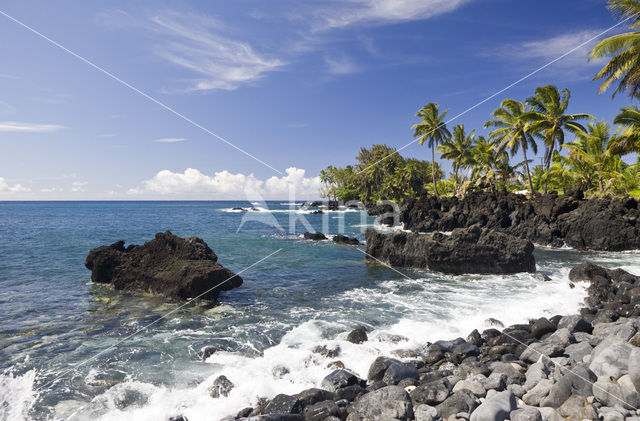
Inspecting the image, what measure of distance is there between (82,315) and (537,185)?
49.8 metres

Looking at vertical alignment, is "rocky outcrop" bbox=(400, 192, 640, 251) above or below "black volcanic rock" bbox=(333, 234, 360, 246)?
above

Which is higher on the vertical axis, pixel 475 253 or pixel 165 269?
pixel 475 253

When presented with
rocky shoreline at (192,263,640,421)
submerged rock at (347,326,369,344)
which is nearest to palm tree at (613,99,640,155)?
rocky shoreline at (192,263,640,421)

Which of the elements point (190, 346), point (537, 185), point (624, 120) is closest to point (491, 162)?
point (537, 185)

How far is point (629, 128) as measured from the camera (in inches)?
993

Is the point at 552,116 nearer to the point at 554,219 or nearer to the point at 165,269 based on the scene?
the point at 554,219

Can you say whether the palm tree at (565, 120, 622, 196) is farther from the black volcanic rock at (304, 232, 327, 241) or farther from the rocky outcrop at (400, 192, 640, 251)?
the black volcanic rock at (304, 232, 327, 241)

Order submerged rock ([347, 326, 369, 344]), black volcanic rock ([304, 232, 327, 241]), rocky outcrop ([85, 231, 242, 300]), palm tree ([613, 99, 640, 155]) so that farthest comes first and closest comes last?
black volcanic rock ([304, 232, 327, 241]), palm tree ([613, 99, 640, 155]), rocky outcrop ([85, 231, 242, 300]), submerged rock ([347, 326, 369, 344])

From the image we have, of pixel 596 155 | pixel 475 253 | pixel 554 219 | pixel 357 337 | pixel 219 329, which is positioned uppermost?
pixel 596 155

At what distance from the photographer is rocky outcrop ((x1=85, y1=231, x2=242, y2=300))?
12922mm

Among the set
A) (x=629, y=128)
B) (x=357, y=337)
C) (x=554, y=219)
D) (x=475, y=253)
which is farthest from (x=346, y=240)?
(x=629, y=128)

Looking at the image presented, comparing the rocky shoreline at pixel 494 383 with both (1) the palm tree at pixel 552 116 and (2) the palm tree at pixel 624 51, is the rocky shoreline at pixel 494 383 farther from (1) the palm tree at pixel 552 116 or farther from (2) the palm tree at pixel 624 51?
(1) the palm tree at pixel 552 116

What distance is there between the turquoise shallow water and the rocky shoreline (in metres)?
0.74

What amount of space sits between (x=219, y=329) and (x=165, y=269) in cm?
542
